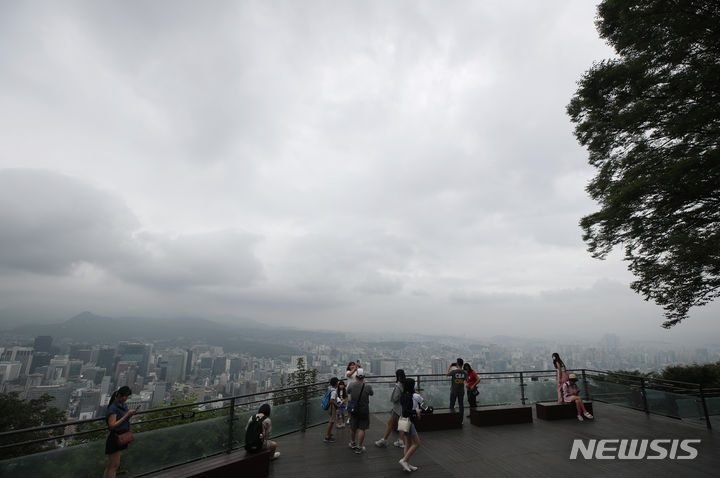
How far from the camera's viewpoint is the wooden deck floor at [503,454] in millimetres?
5688

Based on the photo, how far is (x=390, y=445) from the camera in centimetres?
719

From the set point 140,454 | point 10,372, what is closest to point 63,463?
point 140,454

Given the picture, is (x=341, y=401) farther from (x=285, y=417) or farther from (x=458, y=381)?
(x=458, y=381)

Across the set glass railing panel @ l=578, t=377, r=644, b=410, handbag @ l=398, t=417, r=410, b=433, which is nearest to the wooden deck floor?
handbag @ l=398, t=417, r=410, b=433

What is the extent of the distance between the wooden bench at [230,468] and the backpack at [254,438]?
0.38 feet

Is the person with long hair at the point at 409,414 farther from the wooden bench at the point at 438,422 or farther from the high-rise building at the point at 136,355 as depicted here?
the high-rise building at the point at 136,355

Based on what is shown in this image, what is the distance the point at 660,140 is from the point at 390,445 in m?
10.7

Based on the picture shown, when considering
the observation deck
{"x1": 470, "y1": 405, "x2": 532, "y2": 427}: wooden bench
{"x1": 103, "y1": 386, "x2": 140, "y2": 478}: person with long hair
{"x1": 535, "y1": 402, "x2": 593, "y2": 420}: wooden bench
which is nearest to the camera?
{"x1": 103, "y1": 386, "x2": 140, "y2": 478}: person with long hair

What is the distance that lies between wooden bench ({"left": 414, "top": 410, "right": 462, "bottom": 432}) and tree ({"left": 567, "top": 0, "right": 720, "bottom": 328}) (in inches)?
260

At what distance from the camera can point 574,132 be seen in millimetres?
10398

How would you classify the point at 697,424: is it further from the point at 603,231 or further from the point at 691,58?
the point at 691,58

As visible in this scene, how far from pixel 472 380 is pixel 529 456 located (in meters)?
3.74

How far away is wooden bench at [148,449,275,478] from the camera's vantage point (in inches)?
194

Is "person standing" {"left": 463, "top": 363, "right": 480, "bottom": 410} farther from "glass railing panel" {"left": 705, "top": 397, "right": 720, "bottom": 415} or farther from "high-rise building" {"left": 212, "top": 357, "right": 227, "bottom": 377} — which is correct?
"high-rise building" {"left": 212, "top": 357, "right": 227, "bottom": 377}
